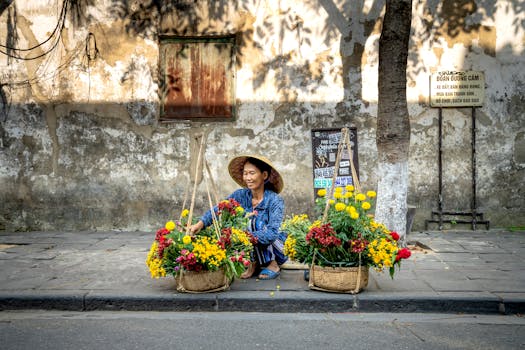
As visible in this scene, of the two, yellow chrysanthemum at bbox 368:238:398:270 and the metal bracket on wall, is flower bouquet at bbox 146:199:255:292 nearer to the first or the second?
yellow chrysanthemum at bbox 368:238:398:270

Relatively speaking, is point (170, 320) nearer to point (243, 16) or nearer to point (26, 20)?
point (243, 16)

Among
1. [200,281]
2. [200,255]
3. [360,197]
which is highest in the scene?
[360,197]

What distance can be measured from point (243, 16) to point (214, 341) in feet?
20.3

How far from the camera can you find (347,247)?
185 inches

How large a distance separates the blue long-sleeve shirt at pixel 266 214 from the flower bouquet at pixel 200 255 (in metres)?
0.35

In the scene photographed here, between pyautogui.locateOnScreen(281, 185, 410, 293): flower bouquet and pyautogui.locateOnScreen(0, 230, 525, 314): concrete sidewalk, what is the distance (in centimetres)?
16

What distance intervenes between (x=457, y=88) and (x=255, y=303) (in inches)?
225

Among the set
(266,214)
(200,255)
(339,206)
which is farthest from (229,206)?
(339,206)

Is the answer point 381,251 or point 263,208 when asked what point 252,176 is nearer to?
point 263,208

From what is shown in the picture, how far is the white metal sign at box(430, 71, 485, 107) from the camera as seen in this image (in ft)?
27.5

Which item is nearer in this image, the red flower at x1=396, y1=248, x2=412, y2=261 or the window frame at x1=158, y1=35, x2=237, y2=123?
the red flower at x1=396, y1=248, x2=412, y2=261

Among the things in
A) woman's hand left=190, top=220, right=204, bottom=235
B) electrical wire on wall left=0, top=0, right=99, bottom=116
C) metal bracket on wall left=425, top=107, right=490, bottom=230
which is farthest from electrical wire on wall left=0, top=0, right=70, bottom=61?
metal bracket on wall left=425, top=107, right=490, bottom=230

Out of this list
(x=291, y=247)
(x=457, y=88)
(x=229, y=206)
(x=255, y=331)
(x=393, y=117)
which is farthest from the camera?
(x=457, y=88)

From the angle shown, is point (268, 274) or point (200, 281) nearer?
point (200, 281)
